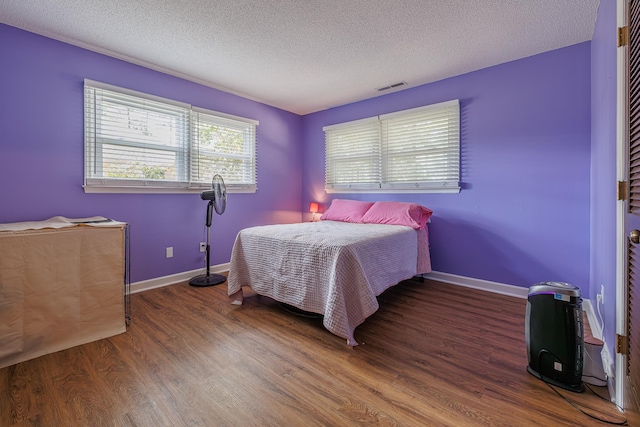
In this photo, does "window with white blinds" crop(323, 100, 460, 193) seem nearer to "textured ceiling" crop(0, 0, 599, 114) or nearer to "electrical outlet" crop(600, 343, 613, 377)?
"textured ceiling" crop(0, 0, 599, 114)

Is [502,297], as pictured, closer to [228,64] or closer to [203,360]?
[203,360]

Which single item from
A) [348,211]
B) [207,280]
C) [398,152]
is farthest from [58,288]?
[398,152]

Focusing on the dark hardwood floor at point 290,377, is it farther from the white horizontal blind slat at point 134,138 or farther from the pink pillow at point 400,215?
the white horizontal blind slat at point 134,138

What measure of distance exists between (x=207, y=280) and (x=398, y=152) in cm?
291

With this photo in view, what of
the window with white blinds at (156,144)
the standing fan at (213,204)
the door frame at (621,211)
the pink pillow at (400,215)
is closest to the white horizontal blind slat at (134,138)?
the window with white blinds at (156,144)

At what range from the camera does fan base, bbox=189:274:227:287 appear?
10.8 ft

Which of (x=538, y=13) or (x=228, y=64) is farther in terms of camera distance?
(x=228, y=64)

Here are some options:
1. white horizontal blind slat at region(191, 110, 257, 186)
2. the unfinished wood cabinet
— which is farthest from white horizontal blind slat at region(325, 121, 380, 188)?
the unfinished wood cabinet

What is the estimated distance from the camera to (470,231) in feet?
10.8

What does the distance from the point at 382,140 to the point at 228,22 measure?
2385 millimetres

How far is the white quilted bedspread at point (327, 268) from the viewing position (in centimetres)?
204

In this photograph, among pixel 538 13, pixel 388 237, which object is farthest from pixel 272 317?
pixel 538 13

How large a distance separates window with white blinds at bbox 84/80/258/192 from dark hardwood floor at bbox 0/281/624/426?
149 centimetres

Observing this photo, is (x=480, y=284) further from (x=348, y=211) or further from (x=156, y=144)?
(x=156, y=144)
